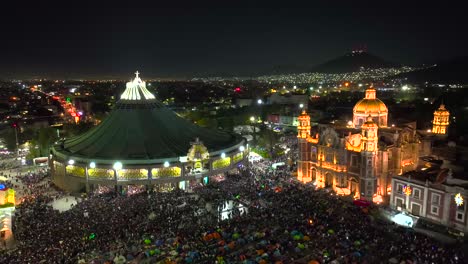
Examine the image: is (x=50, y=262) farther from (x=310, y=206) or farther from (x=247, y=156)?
(x=247, y=156)

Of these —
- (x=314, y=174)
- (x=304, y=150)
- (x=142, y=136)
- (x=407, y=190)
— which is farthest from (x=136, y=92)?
(x=407, y=190)

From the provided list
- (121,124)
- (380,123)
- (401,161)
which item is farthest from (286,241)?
(121,124)

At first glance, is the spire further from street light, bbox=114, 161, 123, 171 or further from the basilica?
the basilica

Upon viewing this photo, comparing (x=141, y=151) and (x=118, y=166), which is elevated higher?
(x=141, y=151)

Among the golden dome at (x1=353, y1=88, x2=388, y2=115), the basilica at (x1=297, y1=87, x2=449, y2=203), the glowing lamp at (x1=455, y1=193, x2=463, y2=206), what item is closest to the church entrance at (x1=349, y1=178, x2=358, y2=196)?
the basilica at (x1=297, y1=87, x2=449, y2=203)

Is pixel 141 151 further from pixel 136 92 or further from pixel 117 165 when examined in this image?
pixel 136 92

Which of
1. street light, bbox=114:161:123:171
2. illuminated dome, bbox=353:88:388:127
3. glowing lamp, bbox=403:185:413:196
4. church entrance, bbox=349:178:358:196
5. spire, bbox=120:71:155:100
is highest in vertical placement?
spire, bbox=120:71:155:100
